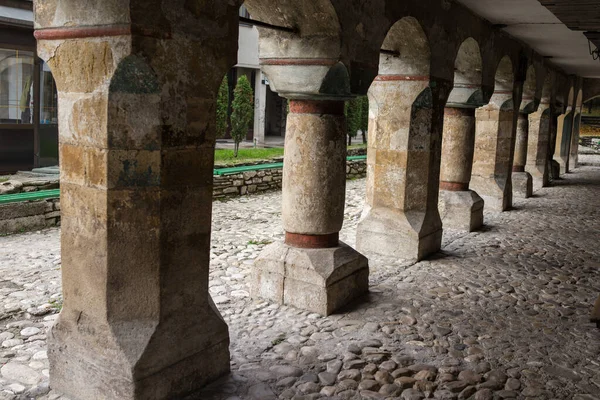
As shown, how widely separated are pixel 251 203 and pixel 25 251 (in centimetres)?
435

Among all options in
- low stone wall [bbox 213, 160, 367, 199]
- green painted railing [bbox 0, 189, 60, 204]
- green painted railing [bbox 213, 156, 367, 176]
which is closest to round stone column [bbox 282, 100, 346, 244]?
green painted railing [bbox 0, 189, 60, 204]

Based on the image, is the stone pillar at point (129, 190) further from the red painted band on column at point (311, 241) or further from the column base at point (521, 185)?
the column base at point (521, 185)

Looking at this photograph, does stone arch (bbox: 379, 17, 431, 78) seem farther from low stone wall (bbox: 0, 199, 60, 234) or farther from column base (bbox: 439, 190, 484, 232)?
low stone wall (bbox: 0, 199, 60, 234)

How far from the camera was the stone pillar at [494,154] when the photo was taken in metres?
10.2

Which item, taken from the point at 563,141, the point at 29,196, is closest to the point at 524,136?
the point at 563,141

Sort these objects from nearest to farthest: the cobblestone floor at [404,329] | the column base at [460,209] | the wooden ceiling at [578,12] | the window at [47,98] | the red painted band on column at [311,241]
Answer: the cobblestone floor at [404,329] < the red painted band on column at [311,241] < the wooden ceiling at [578,12] < the column base at [460,209] < the window at [47,98]

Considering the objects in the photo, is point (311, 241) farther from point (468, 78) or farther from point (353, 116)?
point (353, 116)

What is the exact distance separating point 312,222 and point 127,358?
2.28 meters

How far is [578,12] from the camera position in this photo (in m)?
5.97

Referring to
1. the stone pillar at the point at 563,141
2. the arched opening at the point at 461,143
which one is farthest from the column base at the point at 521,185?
the stone pillar at the point at 563,141

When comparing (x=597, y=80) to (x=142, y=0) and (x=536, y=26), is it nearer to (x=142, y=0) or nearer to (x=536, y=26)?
(x=536, y=26)

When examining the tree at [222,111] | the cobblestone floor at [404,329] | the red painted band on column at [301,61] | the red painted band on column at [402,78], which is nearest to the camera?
the cobblestone floor at [404,329]

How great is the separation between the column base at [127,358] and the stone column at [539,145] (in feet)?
39.4

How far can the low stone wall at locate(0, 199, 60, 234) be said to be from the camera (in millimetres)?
7229
